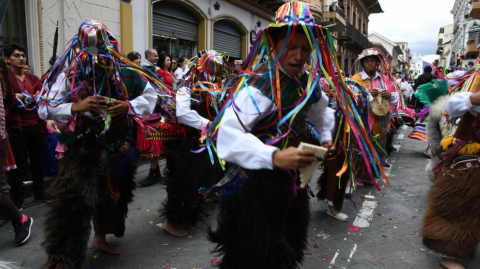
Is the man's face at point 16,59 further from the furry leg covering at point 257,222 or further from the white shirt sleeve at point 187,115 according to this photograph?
the furry leg covering at point 257,222

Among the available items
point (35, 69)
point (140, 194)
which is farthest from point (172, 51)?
point (140, 194)

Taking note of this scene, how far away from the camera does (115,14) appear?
814 cm

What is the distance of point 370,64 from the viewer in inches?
204

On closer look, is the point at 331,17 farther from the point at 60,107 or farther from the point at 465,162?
the point at 60,107

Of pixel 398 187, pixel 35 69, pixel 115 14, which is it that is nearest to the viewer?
pixel 398 187

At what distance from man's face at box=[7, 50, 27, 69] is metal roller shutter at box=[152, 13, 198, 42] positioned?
6017 millimetres

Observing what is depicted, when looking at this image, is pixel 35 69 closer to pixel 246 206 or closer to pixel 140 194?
pixel 140 194

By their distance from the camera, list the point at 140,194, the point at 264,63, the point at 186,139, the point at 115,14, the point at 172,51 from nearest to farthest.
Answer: the point at 264,63
the point at 186,139
the point at 140,194
the point at 115,14
the point at 172,51

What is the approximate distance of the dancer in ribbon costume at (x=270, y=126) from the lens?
71.6 inches

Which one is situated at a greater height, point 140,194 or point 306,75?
point 306,75

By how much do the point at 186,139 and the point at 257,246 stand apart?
6.13ft

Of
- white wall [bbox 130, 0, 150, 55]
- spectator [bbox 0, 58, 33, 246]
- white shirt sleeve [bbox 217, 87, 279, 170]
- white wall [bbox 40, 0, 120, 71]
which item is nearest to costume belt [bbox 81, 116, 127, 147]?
spectator [bbox 0, 58, 33, 246]

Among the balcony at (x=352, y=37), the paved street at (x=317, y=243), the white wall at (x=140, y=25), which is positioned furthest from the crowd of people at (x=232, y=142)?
the balcony at (x=352, y=37)

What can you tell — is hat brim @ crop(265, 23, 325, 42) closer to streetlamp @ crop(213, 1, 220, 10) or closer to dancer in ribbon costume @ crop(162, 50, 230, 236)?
dancer in ribbon costume @ crop(162, 50, 230, 236)
